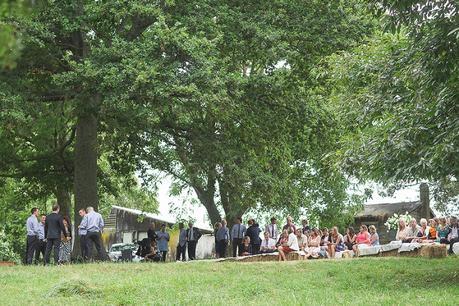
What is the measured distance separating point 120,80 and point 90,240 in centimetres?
526

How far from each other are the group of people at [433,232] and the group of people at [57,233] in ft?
35.8

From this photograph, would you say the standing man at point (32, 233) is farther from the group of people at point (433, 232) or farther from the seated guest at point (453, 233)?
the seated guest at point (453, 233)

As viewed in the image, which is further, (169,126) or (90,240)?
(169,126)

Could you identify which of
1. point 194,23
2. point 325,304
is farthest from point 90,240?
point 325,304

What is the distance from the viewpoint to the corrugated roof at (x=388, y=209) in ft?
178

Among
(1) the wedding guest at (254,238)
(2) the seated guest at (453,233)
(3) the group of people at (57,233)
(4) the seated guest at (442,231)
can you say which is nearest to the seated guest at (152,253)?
(1) the wedding guest at (254,238)

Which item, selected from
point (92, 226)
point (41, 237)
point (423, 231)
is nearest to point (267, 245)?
point (423, 231)

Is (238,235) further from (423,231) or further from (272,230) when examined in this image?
(423,231)

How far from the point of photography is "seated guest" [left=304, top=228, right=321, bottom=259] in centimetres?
2417

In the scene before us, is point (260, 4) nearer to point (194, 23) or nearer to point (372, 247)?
point (194, 23)

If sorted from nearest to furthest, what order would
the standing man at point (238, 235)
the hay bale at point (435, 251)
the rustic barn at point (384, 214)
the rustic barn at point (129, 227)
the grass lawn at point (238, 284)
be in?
the grass lawn at point (238, 284) < the hay bale at point (435, 251) < the standing man at point (238, 235) < the rustic barn at point (129, 227) < the rustic barn at point (384, 214)

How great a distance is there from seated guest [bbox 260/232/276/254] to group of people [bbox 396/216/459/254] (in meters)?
4.61

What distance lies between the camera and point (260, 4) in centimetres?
2280

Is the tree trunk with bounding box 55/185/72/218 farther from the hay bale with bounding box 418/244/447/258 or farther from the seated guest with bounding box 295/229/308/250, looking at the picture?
the hay bale with bounding box 418/244/447/258
